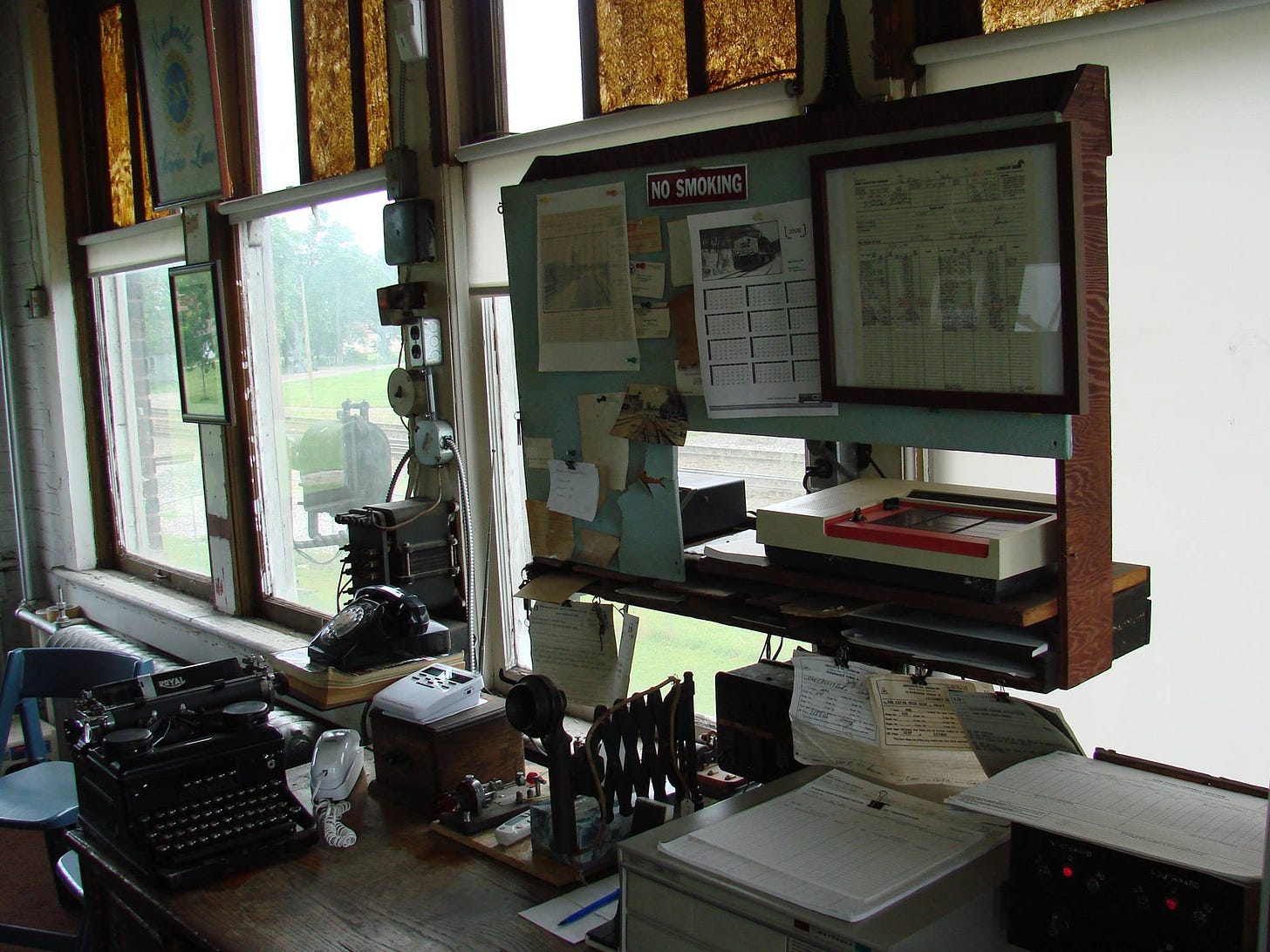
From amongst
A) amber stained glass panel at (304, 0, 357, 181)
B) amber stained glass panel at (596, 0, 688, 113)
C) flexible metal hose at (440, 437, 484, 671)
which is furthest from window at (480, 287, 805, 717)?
amber stained glass panel at (304, 0, 357, 181)

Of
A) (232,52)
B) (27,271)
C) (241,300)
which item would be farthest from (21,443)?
(232,52)

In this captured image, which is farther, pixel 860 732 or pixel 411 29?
pixel 411 29

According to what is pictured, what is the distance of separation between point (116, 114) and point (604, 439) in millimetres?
3927

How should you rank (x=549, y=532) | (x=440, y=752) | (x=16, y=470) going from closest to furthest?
(x=549, y=532)
(x=440, y=752)
(x=16, y=470)

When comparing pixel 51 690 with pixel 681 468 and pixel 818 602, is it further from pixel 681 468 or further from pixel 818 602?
pixel 818 602

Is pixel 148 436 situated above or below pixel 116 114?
below

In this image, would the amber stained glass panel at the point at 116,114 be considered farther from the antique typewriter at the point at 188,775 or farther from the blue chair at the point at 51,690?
the antique typewriter at the point at 188,775

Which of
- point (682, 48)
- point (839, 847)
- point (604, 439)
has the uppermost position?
point (682, 48)

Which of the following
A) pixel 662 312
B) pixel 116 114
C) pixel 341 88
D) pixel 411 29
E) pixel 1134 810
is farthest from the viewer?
pixel 116 114

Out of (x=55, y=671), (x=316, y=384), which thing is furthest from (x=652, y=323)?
(x=55, y=671)

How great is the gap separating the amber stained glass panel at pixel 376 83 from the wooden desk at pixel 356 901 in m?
2.01

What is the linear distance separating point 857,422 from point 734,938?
635mm

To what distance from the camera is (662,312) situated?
1583 millimetres

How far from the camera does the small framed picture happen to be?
3.92 metres
